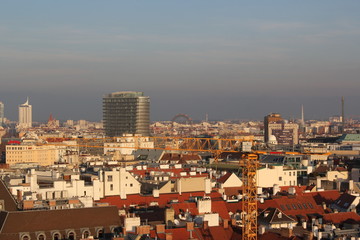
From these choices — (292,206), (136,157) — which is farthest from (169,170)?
(136,157)

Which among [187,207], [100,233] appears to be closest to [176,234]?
[100,233]

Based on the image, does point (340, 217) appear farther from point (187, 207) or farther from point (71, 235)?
point (71, 235)

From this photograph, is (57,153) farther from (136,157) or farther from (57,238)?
(57,238)

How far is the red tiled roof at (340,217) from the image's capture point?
190 ft

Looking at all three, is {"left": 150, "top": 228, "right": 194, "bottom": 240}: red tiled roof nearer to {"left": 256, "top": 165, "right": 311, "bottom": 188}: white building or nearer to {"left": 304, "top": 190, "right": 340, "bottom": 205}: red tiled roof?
{"left": 304, "top": 190, "right": 340, "bottom": 205}: red tiled roof

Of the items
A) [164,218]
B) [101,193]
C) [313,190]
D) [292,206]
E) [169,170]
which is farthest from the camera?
[169,170]

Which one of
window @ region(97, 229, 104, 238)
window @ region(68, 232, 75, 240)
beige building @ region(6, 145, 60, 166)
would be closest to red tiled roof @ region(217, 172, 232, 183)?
window @ region(97, 229, 104, 238)

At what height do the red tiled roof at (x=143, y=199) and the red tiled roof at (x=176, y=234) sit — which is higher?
the red tiled roof at (x=176, y=234)

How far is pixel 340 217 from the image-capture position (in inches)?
2311

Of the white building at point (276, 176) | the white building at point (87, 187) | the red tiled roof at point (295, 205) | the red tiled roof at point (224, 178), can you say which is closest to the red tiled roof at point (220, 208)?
the red tiled roof at point (295, 205)

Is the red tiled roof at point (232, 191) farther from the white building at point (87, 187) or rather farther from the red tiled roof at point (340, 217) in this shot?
the red tiled roof at point (340, 217)

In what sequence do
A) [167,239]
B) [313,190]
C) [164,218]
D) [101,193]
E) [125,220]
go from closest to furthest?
1. [167,239]
2. [125,220]
3. [164,218]
4. [101,193]
5. [313,190]

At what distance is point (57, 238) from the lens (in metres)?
48.5

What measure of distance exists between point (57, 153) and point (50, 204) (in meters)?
138
